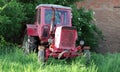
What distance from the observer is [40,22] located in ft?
49.2

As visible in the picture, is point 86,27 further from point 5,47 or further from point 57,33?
point 57,33

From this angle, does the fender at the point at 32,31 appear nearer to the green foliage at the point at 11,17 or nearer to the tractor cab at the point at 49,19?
the tractor cab at the point at 49,19

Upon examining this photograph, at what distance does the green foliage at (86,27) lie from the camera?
18.0 meters

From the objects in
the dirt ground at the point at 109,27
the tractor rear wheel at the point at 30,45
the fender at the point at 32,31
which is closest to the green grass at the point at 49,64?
the tractor rear wheel at the point at 30,45

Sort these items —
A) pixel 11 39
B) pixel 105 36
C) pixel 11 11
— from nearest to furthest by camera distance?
pixel 11 11
pixel 11 39
pixel 105 36

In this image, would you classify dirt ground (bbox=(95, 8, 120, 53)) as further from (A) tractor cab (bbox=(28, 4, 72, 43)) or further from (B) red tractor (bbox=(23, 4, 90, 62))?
(B) red tractor (bbox=(23, 4, 90, 62))

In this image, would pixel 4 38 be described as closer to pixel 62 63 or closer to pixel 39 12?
pixel 39 12

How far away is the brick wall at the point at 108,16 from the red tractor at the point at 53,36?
604 cm

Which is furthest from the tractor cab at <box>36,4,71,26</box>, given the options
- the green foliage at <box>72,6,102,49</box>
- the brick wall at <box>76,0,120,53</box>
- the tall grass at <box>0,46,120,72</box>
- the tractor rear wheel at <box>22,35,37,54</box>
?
the brick wall at <box>76,0,120,53</box>

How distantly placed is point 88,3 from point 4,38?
6.31 m

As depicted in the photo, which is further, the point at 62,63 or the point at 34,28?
the point at 34,28

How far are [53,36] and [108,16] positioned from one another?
752cm

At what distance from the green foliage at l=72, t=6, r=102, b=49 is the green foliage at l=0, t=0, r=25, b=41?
110 inches

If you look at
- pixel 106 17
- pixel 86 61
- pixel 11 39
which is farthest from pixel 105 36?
pixel 86 61
